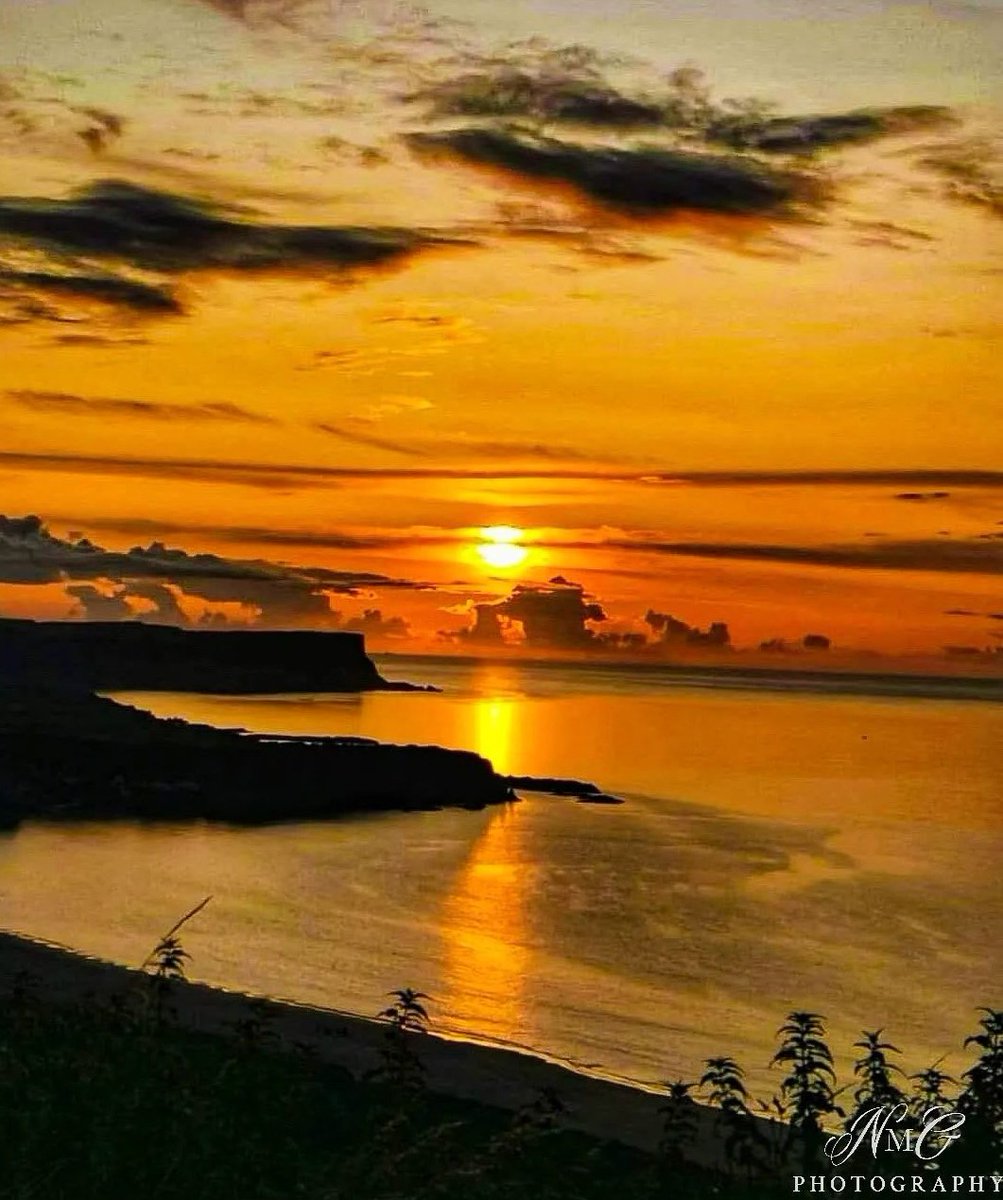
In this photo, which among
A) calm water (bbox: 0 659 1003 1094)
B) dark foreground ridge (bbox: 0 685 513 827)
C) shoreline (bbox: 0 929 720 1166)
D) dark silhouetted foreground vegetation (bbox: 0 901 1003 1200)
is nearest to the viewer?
dark silhouetted foreground vegetation (bbox: 0 901 1003 1200)

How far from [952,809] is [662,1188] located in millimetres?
95331

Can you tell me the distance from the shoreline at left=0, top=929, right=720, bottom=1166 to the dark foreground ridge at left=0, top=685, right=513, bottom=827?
43.1m

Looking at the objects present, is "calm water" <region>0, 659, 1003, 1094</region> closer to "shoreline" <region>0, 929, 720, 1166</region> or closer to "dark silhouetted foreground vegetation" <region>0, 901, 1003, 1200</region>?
"shoreline" <region>0, 929, 720, 1166</region>

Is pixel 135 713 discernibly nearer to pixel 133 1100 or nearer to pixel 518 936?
pixel 518 936

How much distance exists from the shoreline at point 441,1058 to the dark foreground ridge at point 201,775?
141 feet

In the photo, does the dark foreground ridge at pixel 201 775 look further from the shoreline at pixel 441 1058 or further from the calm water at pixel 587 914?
the shoreline at pixel 441 1058

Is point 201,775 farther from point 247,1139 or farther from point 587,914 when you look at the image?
point 247,1139

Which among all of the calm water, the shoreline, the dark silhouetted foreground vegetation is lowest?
the calm water

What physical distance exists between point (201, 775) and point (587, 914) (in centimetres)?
3145

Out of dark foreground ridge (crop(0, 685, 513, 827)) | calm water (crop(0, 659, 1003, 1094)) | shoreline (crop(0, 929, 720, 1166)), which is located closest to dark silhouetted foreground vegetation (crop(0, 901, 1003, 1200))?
shoreline (crop(0, 929, 720, 1166))

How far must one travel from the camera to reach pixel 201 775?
7700cm

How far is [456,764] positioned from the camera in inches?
3391

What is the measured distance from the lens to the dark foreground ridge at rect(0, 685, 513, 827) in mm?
72812

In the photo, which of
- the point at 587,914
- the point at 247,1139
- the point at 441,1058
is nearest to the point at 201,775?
the point at 587,914
